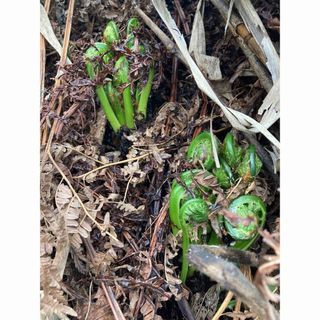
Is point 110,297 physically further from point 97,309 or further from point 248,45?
point 248,45

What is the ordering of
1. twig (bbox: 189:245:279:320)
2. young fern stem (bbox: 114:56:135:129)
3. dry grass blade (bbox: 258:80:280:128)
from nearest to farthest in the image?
twig (bbox: 189:245:279:320) → dry grass blade (bbox: 258:80:280:128) → young fern stem (bbox: 114:56:135:129)

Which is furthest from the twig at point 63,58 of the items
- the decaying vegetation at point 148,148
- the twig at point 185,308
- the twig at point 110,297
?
the twig at point 185,308

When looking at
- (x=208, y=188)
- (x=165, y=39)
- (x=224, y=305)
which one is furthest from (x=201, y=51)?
(x=224, y=305)

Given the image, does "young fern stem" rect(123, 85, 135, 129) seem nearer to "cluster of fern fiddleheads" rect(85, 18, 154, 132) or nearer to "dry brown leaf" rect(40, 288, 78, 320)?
"cluster of fern fiddleheads" rect(85, 18, 154, 132)

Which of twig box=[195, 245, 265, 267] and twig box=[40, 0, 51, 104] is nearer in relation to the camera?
twig box=[195, 245, 265, 267]

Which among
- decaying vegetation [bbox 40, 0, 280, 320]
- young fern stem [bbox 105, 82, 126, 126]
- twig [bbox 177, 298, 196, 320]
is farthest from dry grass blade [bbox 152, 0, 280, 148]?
twig [bbox 177, 298, 196, 320]

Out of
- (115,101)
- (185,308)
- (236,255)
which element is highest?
(115,101)

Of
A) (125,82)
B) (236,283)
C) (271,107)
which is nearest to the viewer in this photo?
(236,283)

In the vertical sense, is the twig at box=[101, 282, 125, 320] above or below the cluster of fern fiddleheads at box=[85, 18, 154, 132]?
below

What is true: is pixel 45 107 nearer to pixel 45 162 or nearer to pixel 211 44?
pixel 45 162
